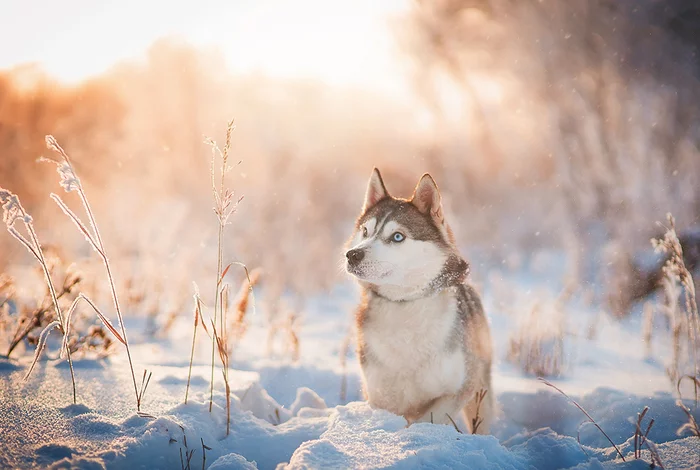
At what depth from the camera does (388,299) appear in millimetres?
2357

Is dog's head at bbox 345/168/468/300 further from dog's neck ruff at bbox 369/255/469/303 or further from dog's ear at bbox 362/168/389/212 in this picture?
dog's ear at bbox 362/168/389/212

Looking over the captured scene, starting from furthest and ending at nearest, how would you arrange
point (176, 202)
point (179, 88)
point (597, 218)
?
1. point (179, 88)
2. point (176, 202)
3. point (597, 218)

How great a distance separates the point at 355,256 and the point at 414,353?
1.89ft

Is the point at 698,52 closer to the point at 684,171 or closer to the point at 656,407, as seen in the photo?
the point at 684,171

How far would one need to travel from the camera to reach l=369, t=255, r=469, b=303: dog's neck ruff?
2297 millimetres

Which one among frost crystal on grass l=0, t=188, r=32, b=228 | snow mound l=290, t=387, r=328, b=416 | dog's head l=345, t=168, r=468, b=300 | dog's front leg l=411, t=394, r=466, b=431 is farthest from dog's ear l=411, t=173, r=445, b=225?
frost crystal on grass l=0, t=188, r=32, b=228

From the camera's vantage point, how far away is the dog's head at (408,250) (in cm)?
224

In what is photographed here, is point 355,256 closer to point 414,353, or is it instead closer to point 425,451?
point 414,353

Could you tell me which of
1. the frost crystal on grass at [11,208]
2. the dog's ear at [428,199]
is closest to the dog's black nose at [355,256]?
the dog's ear at [428,199]

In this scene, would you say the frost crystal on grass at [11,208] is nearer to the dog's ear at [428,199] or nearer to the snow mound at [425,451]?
the snow mound at [425,451]

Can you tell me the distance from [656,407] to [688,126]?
6.79 meters

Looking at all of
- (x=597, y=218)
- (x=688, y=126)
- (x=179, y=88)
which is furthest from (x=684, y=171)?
(x=179, y=88)

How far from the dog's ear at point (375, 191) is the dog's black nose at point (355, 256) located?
63cm

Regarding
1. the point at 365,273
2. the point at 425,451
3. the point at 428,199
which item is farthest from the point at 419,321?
the point at 425,451
